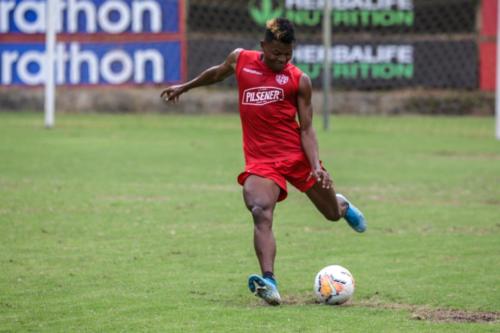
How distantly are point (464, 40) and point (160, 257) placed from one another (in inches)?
720

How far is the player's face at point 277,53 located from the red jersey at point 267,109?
95 mm

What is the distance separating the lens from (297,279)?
903 centimetres

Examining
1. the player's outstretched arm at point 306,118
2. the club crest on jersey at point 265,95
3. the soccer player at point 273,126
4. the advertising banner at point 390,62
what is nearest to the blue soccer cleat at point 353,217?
the soccer player at point 273,126

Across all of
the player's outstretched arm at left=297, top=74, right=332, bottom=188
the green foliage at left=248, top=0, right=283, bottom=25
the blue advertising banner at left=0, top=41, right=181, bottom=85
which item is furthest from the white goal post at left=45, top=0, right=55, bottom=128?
the player's outstretched arm at left=297, top=74, right=332, bottom=188

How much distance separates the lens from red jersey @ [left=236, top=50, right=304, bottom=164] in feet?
27.8

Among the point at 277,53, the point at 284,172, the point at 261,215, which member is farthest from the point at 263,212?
the point at 277,53

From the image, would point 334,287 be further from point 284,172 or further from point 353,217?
point 353,217

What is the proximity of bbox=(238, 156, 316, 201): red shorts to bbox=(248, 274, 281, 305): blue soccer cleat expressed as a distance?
921 millimetres

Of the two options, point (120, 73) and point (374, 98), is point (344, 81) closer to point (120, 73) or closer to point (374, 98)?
point (374, 98)

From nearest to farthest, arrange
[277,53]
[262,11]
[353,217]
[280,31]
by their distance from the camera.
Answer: [280,31]
[277,53]
[353,217]
[262,11]

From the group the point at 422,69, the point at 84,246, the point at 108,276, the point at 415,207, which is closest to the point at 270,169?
the point at 108,276

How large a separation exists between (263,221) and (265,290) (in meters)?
0.63

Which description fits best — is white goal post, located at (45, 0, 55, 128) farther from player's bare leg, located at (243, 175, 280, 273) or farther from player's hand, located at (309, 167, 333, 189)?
player's hand, located at (309, 167, 333, 189)

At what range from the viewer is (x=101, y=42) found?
1072 inches
